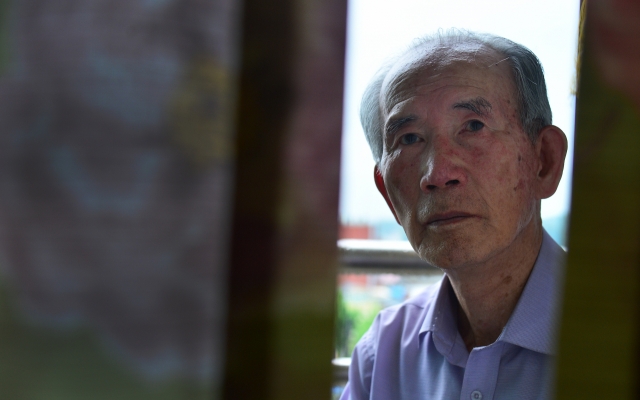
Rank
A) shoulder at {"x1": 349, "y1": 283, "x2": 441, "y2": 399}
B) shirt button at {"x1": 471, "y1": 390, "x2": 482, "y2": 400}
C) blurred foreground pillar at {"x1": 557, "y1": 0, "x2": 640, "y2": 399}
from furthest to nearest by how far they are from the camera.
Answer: shoulder at {"x1": 349, "y1": 283, "x2": 441, "y2": 399} → shirt button at {"x1": 471, "y1": 390, "x2": 482, "y2": 400} → blurred foreground pillar at {"x1": 557, "y1": 0, "x2": 640, "y2": 399}

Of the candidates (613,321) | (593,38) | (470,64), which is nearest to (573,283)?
(613,321)

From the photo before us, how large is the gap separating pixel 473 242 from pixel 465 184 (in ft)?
0.57

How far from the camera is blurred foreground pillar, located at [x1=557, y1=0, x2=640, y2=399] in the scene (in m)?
0.56

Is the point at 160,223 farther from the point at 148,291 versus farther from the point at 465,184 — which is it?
the point at 465,184

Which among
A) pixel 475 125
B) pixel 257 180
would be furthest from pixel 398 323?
pixel 257 180

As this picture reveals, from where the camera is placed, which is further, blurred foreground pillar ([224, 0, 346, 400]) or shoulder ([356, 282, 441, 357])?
shoulder ([356, 282, 441, 357])

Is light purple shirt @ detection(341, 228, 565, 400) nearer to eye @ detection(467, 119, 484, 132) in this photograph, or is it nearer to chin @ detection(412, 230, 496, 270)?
chin @ detection(412, 230, 496, 270)

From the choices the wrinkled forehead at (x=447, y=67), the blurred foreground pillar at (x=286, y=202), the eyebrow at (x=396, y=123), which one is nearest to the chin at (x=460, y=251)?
the eyebrow at (x=396, y=123)

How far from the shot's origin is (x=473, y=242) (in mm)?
1515

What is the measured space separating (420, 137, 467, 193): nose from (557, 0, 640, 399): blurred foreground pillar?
934 millimetres

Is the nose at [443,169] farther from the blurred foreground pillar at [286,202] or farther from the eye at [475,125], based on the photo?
the blurred foreground pillar at [286,202]

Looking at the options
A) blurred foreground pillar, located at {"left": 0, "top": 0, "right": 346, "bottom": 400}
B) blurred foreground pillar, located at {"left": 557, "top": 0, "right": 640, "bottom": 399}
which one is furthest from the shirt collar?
blurred foreground pillar, located at {"left": 0, "top": 0, "right": 346, "bottom": 400}

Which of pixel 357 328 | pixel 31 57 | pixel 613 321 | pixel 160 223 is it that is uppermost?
pixel 31 57

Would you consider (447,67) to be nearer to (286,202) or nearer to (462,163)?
(462,163)
